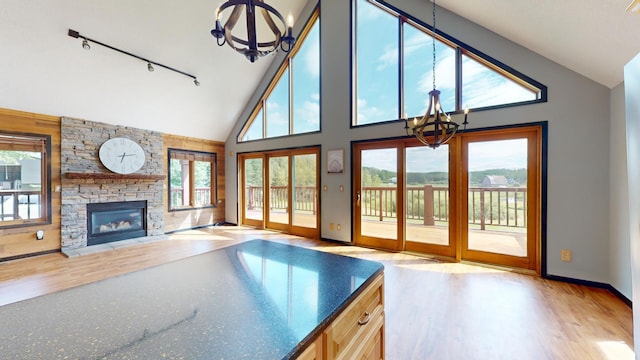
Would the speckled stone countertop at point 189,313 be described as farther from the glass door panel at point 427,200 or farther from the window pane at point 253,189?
the window pane at point 253,189

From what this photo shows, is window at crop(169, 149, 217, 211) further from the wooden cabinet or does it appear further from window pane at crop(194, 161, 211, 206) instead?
the wooden cabinet

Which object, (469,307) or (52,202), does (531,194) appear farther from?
(52,202)

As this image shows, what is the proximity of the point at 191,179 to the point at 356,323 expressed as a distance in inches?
247

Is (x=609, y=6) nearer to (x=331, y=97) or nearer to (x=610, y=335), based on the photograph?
(x=610, y=335)

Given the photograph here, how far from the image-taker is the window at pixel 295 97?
5.21 metres

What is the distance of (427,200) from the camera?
13.2 feet

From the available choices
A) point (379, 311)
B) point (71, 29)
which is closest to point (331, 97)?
point (71, 29)

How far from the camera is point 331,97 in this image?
4.86m

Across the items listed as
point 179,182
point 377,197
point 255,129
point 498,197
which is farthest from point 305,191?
point 498,197

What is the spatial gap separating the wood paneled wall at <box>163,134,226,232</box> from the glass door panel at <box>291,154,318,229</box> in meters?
2.38

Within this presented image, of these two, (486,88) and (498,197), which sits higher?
(486,88)

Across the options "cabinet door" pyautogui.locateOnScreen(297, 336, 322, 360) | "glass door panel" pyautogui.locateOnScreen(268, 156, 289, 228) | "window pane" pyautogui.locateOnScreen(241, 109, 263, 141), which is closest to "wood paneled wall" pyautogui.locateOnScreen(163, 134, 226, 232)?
"window pane" pyautogui.locateOnScreen(241, 109, 263, 141)

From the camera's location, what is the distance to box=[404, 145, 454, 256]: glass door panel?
12.7 feet

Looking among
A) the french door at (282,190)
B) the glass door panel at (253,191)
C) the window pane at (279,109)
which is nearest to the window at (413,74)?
the french door at (282,190)
